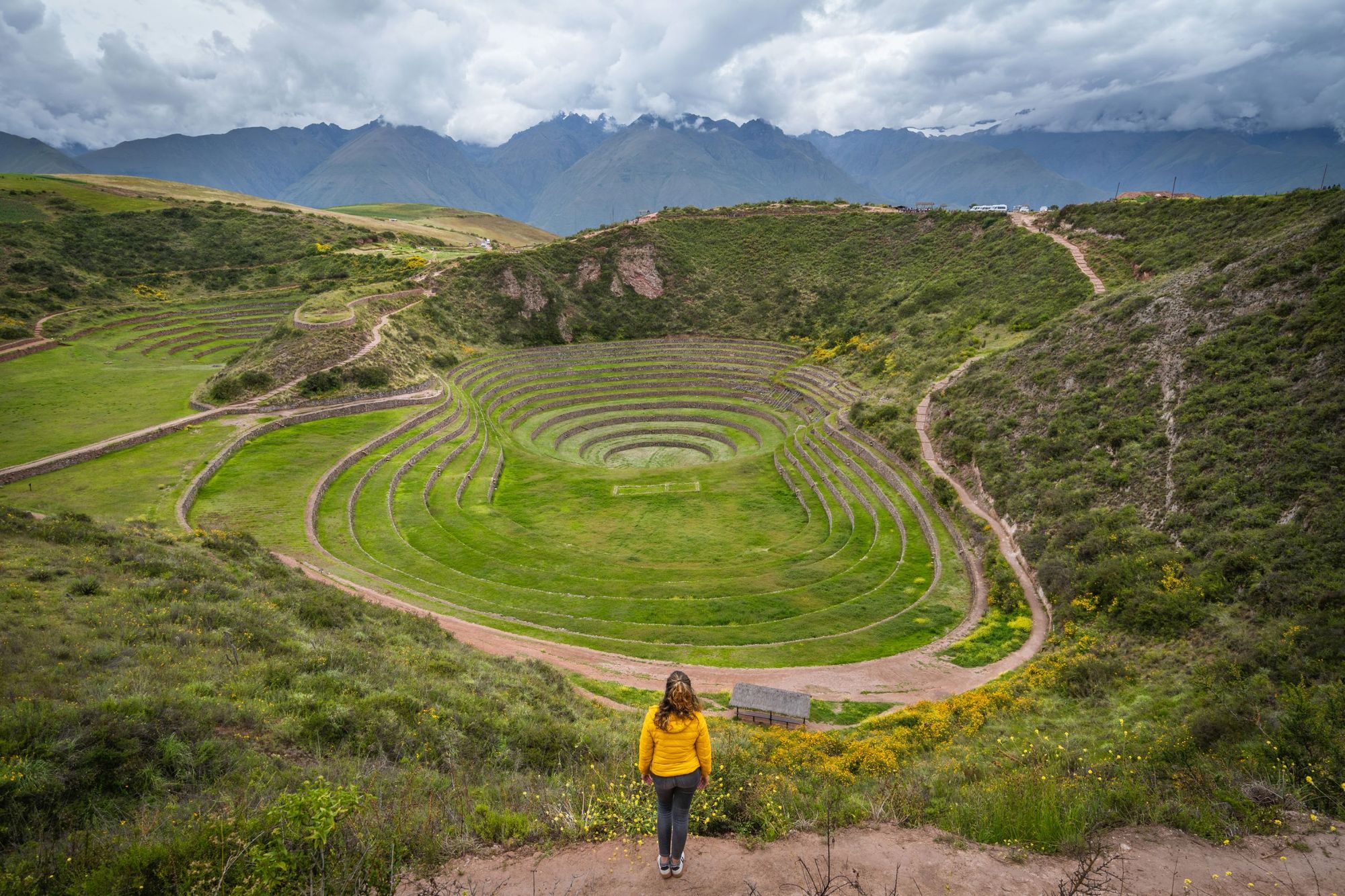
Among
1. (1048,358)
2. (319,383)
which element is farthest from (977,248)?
(319,383)

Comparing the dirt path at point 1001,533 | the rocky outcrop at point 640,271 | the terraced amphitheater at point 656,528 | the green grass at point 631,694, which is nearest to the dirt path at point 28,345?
the terraced amphitheater at point 656,528

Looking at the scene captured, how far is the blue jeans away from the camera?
5977mm

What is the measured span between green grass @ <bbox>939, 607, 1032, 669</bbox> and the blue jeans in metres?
14.7

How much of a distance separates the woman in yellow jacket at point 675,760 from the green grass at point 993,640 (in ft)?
48.3

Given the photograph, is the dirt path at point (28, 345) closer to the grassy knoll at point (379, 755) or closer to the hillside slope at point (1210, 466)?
the grassy knoll at point (379, 755)

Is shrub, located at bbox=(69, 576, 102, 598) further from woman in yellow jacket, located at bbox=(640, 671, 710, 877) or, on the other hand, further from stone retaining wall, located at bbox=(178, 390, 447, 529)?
woman in yellow jacket, located at bbox=(640, 671, 710, 877)

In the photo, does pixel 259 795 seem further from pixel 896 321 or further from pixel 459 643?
pixel 896 321

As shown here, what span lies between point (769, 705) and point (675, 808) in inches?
372

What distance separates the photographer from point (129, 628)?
11.1 metres

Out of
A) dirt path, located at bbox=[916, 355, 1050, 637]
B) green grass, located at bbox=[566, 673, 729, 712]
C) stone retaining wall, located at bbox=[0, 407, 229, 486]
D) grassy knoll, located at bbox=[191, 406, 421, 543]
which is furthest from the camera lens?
stone retaining wall, located at bbox=[0, 407, 229, 486]

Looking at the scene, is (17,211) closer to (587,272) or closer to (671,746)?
(587,272)

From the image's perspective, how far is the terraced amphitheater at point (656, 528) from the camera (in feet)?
67.8

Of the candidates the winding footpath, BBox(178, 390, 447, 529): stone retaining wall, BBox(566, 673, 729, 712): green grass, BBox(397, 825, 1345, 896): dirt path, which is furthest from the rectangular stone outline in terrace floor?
BBox(397, 825, 1345, 896): dirt path

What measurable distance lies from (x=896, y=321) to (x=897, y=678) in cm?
4289
